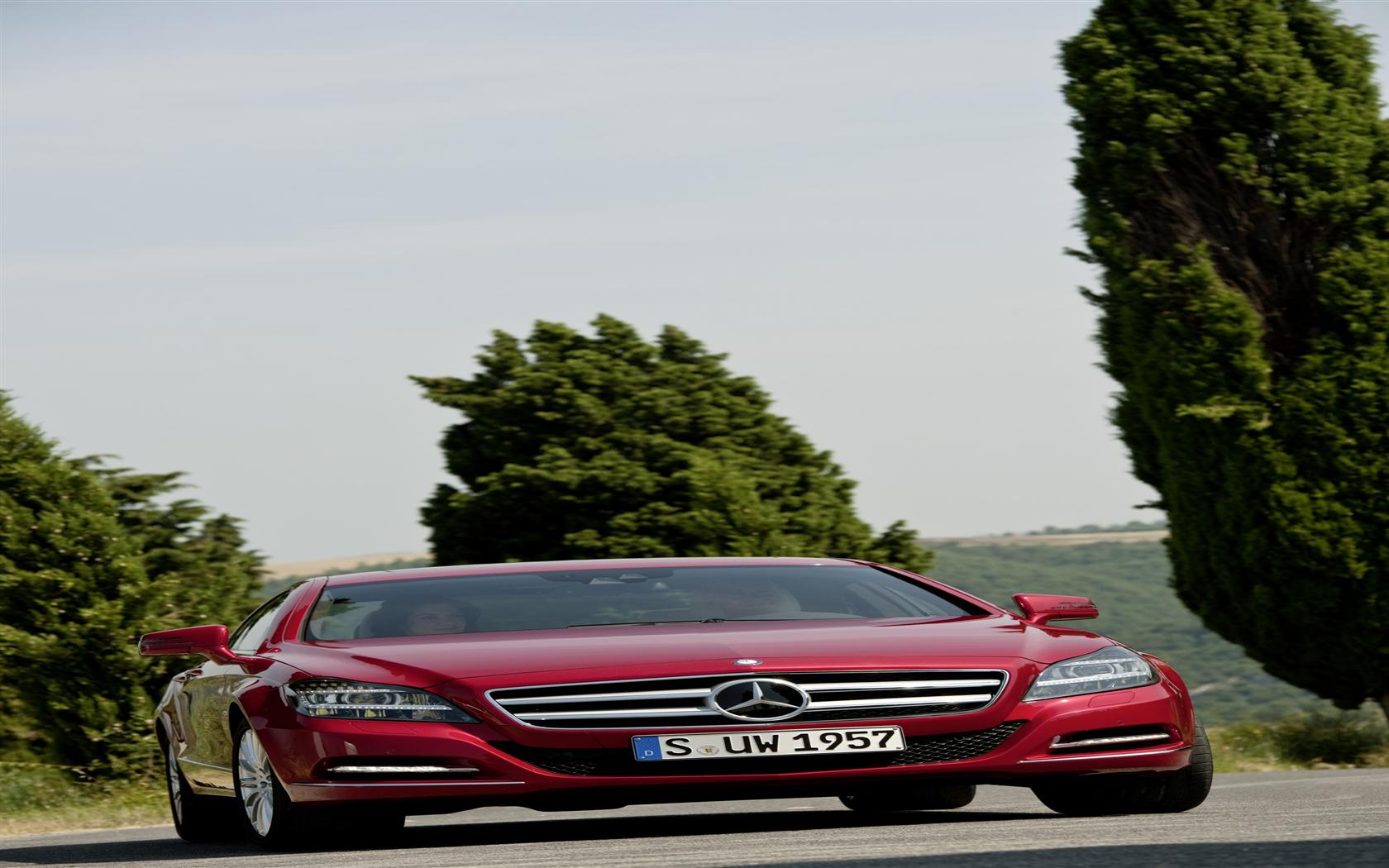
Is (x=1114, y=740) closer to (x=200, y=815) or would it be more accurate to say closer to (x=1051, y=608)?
(x=1051, y=608)

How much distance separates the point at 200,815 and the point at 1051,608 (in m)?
3.67

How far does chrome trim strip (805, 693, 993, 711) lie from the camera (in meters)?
7.20

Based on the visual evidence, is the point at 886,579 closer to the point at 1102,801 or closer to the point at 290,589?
the point at 1102,801

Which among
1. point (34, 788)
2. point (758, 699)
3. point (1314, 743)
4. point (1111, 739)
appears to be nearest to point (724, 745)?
point (758, 699)

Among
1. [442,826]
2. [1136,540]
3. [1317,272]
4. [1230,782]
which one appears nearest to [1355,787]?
[1230,782]

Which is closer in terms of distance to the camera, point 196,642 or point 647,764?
point 647,764

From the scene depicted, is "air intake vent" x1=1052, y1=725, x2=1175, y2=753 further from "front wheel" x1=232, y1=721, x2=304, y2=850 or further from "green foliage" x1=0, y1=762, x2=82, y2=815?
"green foliage" x1=0, y1=762, x2=82, y2=815

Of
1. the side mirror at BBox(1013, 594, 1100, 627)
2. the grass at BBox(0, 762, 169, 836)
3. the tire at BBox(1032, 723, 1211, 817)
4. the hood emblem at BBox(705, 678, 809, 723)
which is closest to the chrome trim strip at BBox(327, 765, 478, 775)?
the hood emblem at BBox(705, 678, 809, 723)

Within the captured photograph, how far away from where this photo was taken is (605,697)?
7.14m

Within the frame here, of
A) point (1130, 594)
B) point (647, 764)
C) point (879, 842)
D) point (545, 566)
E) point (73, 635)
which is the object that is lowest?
point (1130, 594)

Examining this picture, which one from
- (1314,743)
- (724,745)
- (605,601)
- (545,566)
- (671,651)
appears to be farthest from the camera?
(1314,743)

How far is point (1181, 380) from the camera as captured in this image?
21.0 meters

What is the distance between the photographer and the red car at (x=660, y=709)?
280 inches

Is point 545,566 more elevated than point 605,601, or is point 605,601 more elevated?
point 545,566
